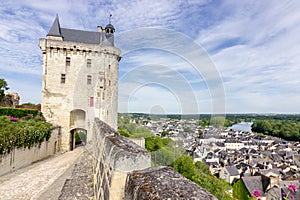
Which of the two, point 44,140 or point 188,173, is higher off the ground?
point 44,140

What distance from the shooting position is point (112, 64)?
18172 mm

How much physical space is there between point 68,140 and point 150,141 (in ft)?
28.4

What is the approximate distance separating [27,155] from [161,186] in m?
12.2

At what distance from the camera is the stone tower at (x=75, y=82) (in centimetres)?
1669

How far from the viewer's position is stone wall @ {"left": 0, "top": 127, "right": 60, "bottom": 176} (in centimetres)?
872

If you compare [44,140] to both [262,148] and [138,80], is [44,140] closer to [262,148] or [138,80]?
[138,80]

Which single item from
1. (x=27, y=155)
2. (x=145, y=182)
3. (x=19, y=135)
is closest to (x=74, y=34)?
(x=19, y=135)

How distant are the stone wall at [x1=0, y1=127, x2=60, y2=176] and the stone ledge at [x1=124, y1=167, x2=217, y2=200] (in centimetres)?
976

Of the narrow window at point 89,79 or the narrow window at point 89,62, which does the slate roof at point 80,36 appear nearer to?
the narrow window at point 89,62

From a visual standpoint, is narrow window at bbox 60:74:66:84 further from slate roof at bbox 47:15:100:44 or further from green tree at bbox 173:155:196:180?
green tree at bbox 173:155:196:180

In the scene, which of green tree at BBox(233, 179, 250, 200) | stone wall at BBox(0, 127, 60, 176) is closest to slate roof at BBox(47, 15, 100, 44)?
stone wall at BBox(0, 127, 60, 176)

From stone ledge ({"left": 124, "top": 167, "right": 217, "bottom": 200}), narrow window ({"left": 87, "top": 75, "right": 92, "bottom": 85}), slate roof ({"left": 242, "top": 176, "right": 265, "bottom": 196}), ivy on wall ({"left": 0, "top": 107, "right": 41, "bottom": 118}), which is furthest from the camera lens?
slate roof ({"left": 242, "top": 176, "right": 265, "bottom": 196})

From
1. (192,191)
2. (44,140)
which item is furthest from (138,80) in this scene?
(44,140)

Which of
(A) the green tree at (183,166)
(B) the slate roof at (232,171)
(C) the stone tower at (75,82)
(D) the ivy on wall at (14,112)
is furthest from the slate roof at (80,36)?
(B) the slate roof at (232,171)
